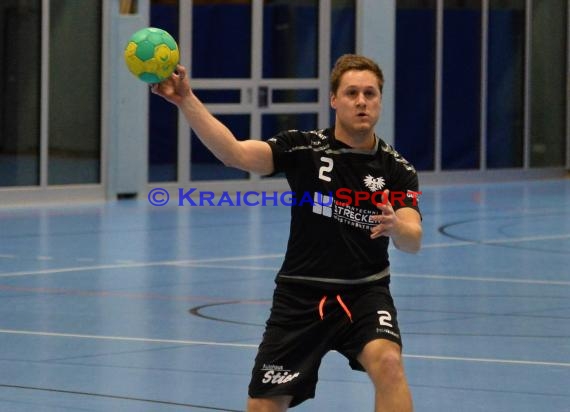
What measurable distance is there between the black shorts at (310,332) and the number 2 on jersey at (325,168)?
0.46 metres

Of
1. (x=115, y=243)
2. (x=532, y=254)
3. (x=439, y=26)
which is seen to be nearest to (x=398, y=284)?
(x=532, y=254)

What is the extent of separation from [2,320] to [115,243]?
490 centimetres

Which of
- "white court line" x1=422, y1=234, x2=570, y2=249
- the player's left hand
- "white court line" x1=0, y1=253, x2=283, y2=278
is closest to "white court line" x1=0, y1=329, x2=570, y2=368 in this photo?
"white court line" x1=0, y1=253, x2=283, y2=278

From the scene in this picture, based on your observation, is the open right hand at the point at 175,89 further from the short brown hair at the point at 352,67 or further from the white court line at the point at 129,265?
the white court line at the point at 129,265

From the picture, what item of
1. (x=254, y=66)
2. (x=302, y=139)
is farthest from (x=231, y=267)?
(x=254, y=66)

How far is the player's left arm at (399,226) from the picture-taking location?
18.2 ft

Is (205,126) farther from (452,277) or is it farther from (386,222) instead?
(452,277)

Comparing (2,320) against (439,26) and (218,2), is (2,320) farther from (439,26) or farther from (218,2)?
(439,26)

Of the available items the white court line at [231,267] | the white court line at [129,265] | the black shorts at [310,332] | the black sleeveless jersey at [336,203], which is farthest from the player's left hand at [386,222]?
the white court line at [129,265]

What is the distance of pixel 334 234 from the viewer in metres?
5.88

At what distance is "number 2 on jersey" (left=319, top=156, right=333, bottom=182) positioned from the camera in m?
5.92

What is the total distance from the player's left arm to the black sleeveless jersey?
8cm

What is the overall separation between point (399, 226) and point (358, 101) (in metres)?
0.59

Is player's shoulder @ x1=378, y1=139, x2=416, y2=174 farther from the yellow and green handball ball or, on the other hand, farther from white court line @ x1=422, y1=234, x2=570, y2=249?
white court line @ x1=422, y1=234, x2=570, y2=249
